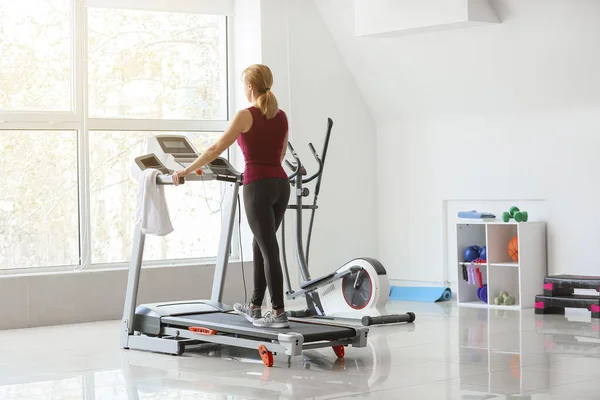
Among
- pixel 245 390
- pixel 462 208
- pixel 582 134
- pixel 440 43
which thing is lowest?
pixel 245 390

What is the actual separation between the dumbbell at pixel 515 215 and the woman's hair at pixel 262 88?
3215mm

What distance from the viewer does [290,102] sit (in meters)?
8.48

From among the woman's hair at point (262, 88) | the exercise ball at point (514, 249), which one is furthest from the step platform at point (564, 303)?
the woman's hair at point (262, 88)

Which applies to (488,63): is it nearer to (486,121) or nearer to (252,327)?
(486,121)

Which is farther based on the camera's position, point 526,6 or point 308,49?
point 308,49

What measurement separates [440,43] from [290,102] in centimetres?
149

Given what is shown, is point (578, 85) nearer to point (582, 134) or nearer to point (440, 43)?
point (582, 134)

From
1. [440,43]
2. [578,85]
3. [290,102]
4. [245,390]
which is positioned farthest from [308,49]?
[245,390]

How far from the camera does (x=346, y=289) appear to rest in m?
6.86

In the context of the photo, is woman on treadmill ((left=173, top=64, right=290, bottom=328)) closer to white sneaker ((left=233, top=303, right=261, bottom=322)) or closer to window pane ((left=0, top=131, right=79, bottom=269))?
white sneaker ((left=233, top=303, right=261, bottom=322))

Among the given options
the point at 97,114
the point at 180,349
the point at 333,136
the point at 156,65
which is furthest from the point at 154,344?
the point at 333,136

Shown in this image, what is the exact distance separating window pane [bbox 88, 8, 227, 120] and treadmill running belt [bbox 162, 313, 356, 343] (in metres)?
2.80

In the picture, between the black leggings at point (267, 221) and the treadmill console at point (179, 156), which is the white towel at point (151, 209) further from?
the black leggings at point (267, 221)

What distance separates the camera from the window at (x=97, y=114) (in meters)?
7.50
